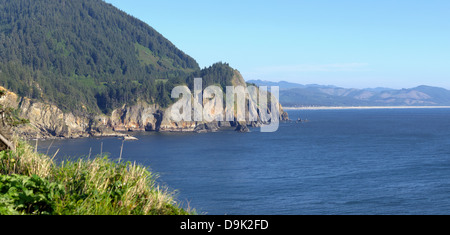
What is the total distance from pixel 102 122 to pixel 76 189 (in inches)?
5995

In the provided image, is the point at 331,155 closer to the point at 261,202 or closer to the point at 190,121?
the point at 261,202

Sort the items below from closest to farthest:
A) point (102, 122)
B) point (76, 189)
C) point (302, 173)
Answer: point (76, 189) < point (302, 173) < point (102, 122)

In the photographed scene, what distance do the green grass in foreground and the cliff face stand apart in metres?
124

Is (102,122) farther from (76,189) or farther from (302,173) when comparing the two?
(76,189)

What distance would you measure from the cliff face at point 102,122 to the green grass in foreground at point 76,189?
124207 millimetres

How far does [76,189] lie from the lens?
30.1 feet

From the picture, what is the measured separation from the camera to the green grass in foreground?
784cm

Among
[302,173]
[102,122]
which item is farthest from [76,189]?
[102,122]

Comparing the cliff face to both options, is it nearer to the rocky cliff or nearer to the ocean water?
the rocky cliff

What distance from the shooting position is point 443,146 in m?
105

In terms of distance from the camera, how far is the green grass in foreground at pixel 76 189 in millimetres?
7844

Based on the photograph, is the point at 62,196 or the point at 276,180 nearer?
the point at 62,196
